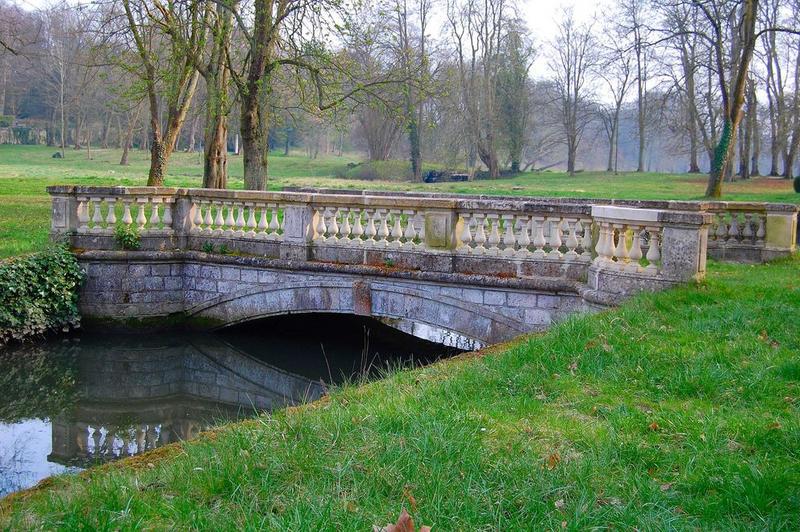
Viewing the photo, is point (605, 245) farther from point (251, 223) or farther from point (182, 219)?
point (182, 219)

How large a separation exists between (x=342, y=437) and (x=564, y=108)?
49850 mm

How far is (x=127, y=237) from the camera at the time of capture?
1230 cm

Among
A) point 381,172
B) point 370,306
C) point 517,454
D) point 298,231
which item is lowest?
point 370,306

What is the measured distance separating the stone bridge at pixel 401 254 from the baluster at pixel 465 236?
2 centimetres

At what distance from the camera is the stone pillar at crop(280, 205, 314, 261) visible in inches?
451

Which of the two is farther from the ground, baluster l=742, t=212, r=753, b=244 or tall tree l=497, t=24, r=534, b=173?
tall tree l=497, t=24, r=534, b=173

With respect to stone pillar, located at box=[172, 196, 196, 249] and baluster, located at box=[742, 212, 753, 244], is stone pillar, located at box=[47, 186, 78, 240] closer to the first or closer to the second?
stone pillar, located at box=[172, 196, 196, 249]

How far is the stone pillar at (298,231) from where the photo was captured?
11.4 m

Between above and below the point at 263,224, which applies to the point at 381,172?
above

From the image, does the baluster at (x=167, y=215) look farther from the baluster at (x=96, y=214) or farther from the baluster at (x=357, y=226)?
the baluster at (x=357, y=226)

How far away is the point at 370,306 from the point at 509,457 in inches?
286

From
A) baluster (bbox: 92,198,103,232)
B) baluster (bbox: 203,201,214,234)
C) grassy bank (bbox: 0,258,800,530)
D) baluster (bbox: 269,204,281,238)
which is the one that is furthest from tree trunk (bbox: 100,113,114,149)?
grassy bank (bbox: 0,258,800,530)

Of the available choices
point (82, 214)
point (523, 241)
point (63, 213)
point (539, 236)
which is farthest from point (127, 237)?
point (539, 236)

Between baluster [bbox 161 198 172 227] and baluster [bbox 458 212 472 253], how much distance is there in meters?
4.97
